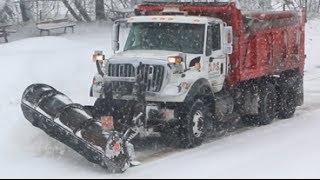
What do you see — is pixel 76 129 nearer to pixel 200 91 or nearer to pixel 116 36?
pixel 200 91

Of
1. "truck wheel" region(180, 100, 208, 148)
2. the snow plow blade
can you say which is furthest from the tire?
the snow plow blade

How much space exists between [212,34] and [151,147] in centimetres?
235

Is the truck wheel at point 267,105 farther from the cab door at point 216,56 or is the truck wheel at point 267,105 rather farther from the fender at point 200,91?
the fender at point 200,91

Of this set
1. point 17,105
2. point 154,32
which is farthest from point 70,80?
point 154,32

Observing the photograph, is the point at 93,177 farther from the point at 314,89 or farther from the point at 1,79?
the point at 314,89

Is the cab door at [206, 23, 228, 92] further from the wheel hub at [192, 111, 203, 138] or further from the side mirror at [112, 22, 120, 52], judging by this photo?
the side mirror at [112, 22, 120, 52]

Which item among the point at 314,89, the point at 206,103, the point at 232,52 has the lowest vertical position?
the point at 314,89

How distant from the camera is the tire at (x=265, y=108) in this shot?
543 inches

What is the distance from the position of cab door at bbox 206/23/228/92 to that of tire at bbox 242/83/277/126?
6.01 ft

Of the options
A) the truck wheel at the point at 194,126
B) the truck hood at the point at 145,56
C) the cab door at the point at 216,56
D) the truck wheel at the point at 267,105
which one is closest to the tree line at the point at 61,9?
the truck wheel at the point at 267,105

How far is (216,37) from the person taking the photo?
39.4 feet

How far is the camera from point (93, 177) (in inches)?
348

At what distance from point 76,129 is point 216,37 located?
3.68 metres

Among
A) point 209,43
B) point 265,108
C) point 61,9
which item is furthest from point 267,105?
point 61,9
